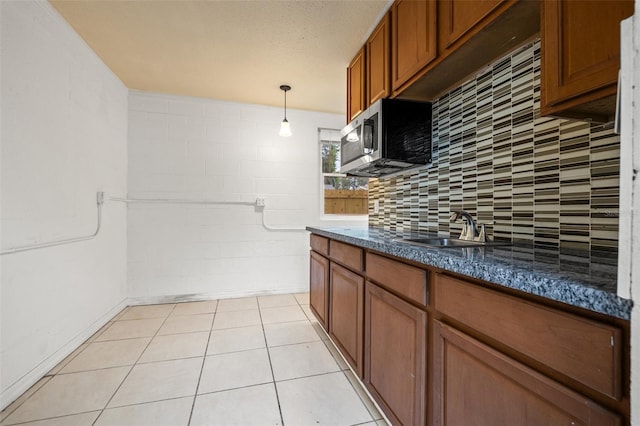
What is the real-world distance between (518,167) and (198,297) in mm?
3314

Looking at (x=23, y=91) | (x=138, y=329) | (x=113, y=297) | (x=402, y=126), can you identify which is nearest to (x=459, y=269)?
(x=402, y=126)

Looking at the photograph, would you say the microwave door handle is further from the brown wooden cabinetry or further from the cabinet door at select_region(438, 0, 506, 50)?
the brown wooden cabinetry

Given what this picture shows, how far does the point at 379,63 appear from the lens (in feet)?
6.31

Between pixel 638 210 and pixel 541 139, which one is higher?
pixel 541 139

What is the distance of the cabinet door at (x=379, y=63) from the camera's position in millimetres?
1828

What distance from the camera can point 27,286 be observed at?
1.64 meters

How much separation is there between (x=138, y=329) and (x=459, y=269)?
2767 millimetres

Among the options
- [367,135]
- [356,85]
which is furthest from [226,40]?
[367,135]

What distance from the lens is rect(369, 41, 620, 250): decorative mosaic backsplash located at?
0.99 meters

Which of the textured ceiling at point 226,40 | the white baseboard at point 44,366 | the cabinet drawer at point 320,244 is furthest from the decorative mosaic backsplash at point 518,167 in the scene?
the white baseboard at point 44,366

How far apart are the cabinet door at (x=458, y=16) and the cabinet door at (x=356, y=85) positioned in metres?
0.86

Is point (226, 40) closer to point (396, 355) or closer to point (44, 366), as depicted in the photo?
point (396, 355)

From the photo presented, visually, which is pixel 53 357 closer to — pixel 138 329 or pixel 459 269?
pixel 138 329

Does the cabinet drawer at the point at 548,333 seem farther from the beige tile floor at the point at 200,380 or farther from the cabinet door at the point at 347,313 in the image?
the beige tile floor at the point at 200,380
